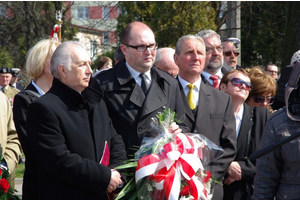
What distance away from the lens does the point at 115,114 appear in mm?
4102

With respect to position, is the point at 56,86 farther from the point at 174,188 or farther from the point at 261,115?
the point at 261,115

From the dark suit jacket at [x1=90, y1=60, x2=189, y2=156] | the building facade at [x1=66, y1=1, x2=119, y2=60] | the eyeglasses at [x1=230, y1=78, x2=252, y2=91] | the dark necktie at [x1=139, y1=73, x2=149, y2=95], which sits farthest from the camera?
the building facade at [x1=66, y1=1, x2=119, y2=60]

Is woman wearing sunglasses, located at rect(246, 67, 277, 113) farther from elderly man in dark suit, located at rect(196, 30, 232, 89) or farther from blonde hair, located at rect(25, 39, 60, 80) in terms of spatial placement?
blonde hair, located at rect(25, 39, 60, 80)

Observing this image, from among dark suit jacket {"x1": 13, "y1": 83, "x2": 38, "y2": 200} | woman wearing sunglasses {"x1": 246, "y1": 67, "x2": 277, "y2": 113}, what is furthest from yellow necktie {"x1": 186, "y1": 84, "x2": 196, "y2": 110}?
dark suit jacket {"x1": 13, "y1": 83, "x2": 38, "y2": 200}

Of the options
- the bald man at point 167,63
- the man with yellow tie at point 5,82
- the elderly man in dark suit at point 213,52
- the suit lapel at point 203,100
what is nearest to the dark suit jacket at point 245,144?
the suit lapel at point 203,100

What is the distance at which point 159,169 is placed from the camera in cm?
345

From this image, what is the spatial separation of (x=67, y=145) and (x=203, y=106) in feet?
5.10

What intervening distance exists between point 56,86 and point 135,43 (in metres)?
0.94

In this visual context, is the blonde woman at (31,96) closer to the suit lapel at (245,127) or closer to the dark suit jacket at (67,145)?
the dark suit jacket at (67,145)

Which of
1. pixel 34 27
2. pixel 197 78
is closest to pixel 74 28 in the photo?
pixel 34 27

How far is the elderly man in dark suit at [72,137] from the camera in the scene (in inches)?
136

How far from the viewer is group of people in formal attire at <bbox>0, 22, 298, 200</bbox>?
11.5 feet

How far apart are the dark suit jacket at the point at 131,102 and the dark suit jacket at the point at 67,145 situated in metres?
0.32

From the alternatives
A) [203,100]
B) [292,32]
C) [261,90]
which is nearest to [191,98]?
[203,100]
